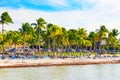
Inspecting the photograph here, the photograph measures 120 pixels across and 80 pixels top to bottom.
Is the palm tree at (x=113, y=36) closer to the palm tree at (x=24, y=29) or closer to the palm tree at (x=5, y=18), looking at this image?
the palm tree at (x=24, y=29)

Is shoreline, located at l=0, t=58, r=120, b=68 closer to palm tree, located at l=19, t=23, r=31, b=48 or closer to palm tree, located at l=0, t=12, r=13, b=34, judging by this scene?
palm tree, located at l=0, t=12, r=13, b=34

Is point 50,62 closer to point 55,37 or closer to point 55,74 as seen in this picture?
point 55,74

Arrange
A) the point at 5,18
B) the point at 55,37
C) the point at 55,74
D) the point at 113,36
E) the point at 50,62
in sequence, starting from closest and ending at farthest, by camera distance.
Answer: the point at 55,74
the point at 50,62
the point at 5,18
the point at 55,37
the point at 113,36

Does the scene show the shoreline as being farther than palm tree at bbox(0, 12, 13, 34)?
No

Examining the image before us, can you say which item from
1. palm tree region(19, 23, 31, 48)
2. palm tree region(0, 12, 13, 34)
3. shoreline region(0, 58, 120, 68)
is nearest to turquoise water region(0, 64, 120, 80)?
shoreline region(0, 58, 120, 68)

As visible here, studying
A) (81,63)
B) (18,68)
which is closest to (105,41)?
(81,63)

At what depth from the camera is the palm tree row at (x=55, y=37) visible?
127438mm

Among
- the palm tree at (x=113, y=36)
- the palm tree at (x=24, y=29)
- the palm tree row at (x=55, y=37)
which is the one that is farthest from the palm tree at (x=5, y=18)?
the palm tree at (x=113, y=36)

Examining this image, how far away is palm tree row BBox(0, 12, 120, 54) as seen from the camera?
127438mm

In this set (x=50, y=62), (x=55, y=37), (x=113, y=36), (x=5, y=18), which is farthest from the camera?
(x=113, y=36)

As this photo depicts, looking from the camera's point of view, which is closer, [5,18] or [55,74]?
[55,74]

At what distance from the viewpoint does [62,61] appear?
97562 mm

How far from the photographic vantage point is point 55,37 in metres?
136

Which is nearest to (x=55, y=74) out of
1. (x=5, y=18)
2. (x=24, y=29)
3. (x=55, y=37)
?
(x=5, y=18)
